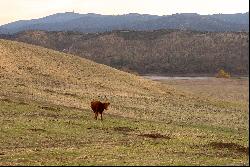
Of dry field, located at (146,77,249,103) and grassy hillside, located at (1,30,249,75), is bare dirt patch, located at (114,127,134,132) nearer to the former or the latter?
dry field, located at (146,77,249,103)

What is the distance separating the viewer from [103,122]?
39938 millimetres

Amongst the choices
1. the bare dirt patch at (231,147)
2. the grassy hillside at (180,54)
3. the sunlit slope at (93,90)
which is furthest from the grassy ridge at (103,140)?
the grassy hillside at (180,54)

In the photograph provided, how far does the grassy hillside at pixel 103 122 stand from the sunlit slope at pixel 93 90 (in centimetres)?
12

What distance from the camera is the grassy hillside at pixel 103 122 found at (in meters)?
26.8

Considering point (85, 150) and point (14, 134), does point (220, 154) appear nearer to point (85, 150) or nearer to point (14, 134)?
point (85, 150)

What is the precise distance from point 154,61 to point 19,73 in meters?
106

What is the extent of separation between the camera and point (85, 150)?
92.1 feet

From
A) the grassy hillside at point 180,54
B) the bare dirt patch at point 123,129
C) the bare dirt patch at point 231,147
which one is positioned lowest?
the grassy hillside at point 180,54

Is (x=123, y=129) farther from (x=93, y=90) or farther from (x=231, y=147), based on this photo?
(x=93, y=90)

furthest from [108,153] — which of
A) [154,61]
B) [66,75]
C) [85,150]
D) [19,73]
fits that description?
[154,61]

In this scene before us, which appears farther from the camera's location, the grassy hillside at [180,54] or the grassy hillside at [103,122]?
the grassy hillside at [180,54]

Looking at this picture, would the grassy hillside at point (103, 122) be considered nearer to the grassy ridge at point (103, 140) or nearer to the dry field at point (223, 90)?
the grassy ridge at point (103, 140)

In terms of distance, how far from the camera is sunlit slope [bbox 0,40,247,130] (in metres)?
49.3

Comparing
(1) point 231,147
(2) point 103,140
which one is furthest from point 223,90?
(2) point 103,140
